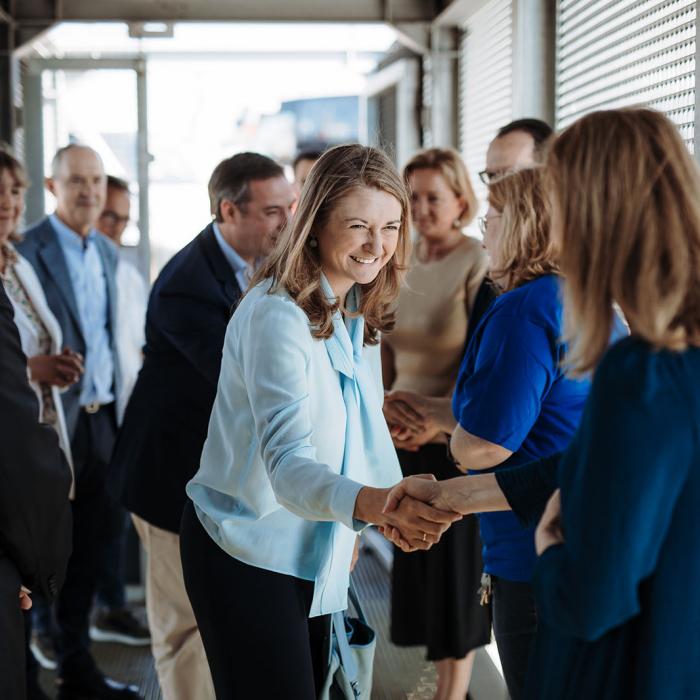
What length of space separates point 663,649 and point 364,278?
0.99 m

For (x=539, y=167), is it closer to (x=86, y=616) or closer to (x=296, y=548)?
(x=296, y=548)

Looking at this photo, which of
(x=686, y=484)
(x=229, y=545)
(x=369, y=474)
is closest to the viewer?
(x=686, y=484)

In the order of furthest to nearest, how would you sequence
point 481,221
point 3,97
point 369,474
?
point 3,97
point 481,221
point 369,474

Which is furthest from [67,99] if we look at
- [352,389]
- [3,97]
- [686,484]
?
[686,484]

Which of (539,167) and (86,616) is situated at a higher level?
(539,167)

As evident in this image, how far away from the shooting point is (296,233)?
1.88 m

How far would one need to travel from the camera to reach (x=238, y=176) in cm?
276

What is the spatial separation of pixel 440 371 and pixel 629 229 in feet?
7.09

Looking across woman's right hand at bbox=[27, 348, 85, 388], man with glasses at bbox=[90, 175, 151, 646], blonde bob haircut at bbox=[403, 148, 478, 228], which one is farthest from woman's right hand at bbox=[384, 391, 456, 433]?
man with glasses at bbox=[90, 175, 151, 646]

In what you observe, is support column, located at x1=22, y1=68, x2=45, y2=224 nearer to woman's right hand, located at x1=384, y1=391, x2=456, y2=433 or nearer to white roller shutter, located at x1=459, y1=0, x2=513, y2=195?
white roller shutter, located at x1=459, y1=0, x2=513, y2=195

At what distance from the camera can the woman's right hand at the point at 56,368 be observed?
3.19 m

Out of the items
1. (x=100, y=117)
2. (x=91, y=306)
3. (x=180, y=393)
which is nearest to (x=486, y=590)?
(x=180, y=393)

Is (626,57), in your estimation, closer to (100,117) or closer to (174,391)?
(174,391)

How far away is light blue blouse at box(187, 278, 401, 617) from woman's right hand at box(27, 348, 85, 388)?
1.43 meters
